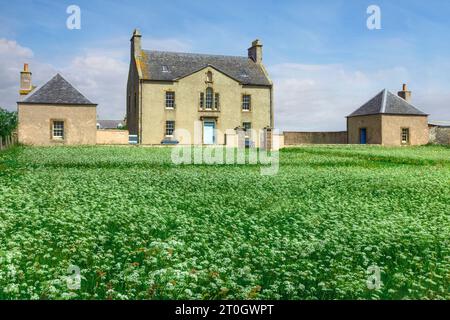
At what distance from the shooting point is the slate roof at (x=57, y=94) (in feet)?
158

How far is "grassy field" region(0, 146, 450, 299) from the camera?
274 inches

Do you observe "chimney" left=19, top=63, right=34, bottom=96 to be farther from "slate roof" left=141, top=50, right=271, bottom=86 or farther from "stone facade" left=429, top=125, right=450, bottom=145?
"stone facade" left=429, top=125, right=450, bottom=145

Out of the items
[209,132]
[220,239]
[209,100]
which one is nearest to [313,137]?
[209,132]

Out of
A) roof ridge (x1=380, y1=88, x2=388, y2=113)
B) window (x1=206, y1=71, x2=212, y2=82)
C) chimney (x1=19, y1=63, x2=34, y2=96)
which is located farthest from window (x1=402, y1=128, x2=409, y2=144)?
chimney (x1=19, y1=63, x2=34, y2=96)

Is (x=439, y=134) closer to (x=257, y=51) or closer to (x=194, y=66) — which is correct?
(x=257, y=51)

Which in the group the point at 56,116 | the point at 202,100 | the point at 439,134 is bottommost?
the point at 439,134

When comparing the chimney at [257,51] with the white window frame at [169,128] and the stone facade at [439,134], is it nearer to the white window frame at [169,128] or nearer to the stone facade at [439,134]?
the white window frame at [169,128]

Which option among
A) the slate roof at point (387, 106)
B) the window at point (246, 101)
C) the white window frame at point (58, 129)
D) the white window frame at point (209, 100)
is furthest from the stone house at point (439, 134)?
the white window frame at point (58, 129)

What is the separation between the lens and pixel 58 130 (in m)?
48.8

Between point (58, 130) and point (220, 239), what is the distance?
42905mm

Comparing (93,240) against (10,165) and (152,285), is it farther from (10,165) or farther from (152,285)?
(10,165)

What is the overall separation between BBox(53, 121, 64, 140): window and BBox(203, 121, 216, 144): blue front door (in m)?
16.1

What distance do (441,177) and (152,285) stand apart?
65.9 feet
